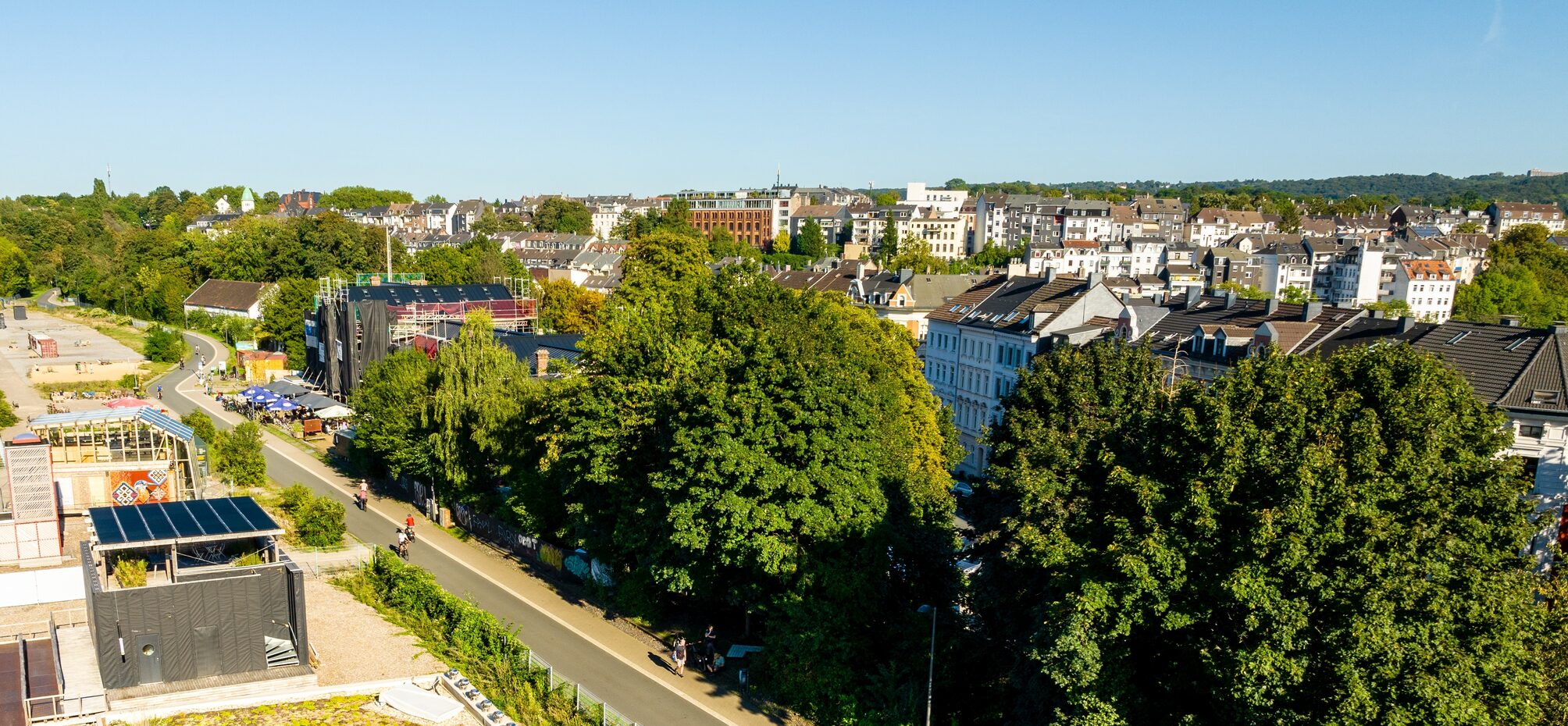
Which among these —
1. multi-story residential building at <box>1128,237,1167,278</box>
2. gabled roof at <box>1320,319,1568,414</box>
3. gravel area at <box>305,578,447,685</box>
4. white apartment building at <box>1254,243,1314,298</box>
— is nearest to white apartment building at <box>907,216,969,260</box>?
multi-story residential building at <box>1128,237,1167,278</box>

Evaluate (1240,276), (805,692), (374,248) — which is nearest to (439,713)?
(805,692)

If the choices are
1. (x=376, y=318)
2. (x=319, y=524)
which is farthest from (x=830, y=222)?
(x=319, y=524)

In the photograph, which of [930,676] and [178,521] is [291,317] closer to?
[178,521]

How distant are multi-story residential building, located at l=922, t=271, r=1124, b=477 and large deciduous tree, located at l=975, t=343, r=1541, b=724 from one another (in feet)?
77.8

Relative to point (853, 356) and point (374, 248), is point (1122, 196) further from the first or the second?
point (853, 356)

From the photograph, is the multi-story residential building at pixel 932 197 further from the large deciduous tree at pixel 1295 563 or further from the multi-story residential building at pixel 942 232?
the large deciduous tree at pixel 1295 563

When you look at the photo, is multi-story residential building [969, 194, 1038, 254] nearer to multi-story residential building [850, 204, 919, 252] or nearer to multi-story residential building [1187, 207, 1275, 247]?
multi-story residential building [850, 204, 919, 252]

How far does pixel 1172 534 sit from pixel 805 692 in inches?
360

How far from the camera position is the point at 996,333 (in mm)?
48688

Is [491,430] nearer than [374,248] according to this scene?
Yes

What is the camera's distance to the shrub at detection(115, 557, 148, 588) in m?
23.1

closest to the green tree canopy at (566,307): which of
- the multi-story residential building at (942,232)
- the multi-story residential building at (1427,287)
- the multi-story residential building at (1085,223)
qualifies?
the multi-story residential building at (942,232)

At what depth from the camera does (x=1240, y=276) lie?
113375 mm

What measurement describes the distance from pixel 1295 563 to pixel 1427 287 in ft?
332
